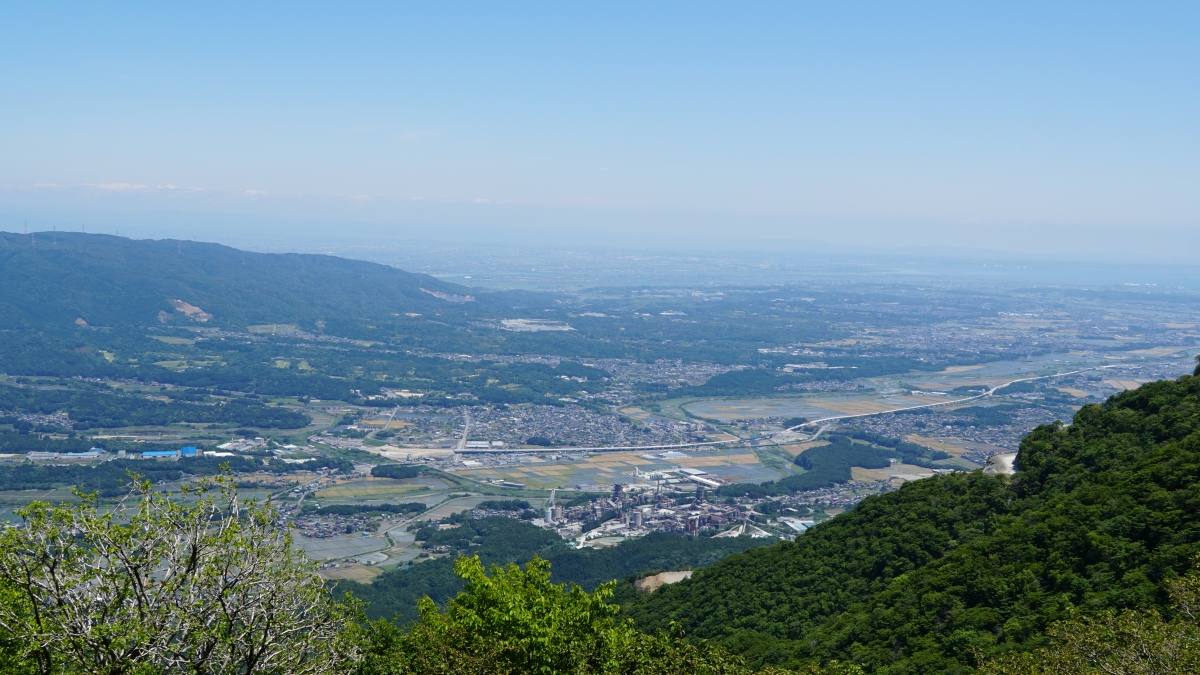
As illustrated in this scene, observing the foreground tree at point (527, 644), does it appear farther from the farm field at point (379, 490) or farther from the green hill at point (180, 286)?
the green hill at point (180, 286)

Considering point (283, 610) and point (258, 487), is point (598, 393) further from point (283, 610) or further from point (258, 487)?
point (283, 610)

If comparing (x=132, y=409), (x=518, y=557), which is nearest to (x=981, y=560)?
(x=518, y=557)

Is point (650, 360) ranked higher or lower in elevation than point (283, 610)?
lower

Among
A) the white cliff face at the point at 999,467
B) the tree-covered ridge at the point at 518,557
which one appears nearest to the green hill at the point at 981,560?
the white cliff face at the point at 999,467

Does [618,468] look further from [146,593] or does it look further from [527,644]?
[146,593]

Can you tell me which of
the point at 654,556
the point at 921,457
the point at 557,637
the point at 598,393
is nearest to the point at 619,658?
the point at 557,637

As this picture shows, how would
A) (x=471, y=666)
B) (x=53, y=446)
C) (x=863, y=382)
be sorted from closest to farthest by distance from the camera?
(x=471, y=666)
(x=53, y=446)
(x=863, y=382)

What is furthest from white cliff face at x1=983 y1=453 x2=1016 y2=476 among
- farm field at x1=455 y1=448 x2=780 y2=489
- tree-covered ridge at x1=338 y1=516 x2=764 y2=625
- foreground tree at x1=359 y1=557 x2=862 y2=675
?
farm field at x1=455 y1=448 x2=780 y2=489
